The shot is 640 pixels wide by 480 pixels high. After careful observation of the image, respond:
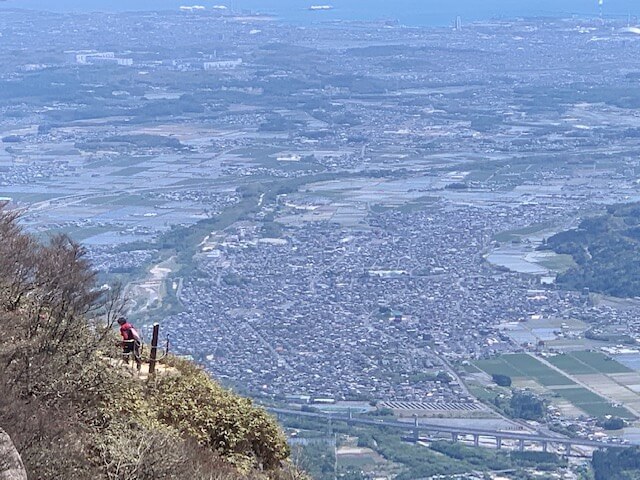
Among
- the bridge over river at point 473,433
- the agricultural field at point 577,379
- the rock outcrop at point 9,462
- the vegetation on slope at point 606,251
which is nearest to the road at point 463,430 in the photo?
the bridge over river at point 473,433

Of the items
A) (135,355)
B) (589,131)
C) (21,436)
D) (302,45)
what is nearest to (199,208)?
(589,131)

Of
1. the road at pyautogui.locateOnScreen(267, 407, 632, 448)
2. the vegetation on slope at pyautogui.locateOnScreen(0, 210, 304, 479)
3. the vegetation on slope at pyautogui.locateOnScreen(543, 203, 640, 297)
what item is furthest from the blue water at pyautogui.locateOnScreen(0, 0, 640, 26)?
the vegetation on slope at pyautogui.locateOnScreen(0, 210, 304, 479)

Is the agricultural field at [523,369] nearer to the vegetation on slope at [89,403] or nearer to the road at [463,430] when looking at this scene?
the road at [463,430]

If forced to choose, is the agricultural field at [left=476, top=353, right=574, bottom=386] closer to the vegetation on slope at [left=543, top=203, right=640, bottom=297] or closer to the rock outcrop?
the vegetation on slope at [left=543, top=203, right=640, bottom=297]

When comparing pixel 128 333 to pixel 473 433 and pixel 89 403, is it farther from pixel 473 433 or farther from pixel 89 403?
pixel 473 433

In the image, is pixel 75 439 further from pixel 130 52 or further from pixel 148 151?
pixel 130 52

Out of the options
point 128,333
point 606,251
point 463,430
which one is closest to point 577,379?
point 463,430
